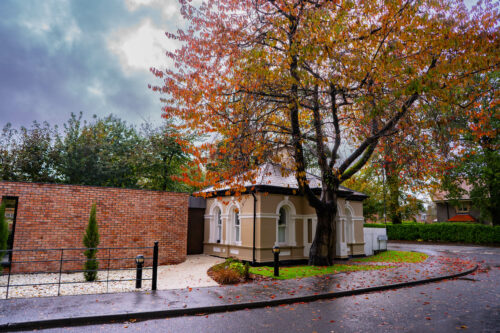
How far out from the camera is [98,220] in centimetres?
1292

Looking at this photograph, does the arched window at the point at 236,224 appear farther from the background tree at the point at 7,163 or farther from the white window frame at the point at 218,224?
the background tree at the point at 7,163

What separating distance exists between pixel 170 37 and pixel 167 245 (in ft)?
30.0

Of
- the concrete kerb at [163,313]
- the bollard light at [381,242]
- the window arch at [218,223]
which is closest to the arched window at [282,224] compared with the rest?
the window arch at [218,223]

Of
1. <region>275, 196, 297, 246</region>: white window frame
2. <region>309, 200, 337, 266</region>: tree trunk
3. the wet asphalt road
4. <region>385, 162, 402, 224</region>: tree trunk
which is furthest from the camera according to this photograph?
<region>385, 162, 402, 224</region>: tree trunk

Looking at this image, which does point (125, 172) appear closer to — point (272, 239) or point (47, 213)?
point (47, 213)

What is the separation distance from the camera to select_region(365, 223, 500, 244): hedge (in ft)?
86.4

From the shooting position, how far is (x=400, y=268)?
13180mm

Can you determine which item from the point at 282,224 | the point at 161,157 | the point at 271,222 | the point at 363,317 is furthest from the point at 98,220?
the point at 161,157

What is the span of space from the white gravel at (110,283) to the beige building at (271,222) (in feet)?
7.68

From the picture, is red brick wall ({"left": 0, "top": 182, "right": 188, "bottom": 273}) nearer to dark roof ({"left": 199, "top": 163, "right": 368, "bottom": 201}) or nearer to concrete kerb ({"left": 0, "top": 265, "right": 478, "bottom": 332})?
dark roof ({"left": 199, "top": 163, "right": 368, "bottom": 201})

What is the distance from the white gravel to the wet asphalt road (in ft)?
10.4

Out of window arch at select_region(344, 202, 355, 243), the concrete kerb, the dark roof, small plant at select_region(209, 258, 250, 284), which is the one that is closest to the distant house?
window arch at select_region(344, 202, 355, 243)

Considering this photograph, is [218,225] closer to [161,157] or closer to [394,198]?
[161,157]

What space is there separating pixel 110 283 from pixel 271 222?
7177 millimetres
